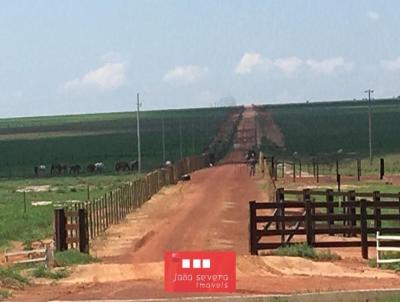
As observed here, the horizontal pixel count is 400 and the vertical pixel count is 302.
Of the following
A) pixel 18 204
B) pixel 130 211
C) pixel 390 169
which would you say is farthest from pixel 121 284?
pixel 390 169

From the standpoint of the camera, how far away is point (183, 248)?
2838 cm

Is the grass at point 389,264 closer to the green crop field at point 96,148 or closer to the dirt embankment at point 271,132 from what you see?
the green crop field at point 96,148

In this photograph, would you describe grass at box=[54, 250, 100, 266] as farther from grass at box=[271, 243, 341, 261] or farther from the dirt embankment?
the dirt embankment

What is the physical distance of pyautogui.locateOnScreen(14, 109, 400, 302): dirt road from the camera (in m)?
18.2

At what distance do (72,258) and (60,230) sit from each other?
1262 mm

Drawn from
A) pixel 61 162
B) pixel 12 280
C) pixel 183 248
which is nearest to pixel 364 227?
pixel 183 248

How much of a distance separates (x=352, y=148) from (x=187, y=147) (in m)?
24.5

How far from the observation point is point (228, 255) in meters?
13.9

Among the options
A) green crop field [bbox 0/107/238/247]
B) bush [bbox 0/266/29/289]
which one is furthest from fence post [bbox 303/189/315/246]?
green crop field [bbox 0/107/238/247]

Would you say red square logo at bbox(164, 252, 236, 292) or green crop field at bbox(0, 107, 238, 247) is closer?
red square logo at bbox(164, 252, 236, 292)

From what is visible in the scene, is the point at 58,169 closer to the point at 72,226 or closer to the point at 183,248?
the point at 183,248

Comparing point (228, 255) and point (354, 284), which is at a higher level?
point (228, 255)

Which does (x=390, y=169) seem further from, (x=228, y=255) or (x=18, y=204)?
(x=228, y=255)

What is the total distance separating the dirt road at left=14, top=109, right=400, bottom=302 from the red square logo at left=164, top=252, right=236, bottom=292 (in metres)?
2.34
